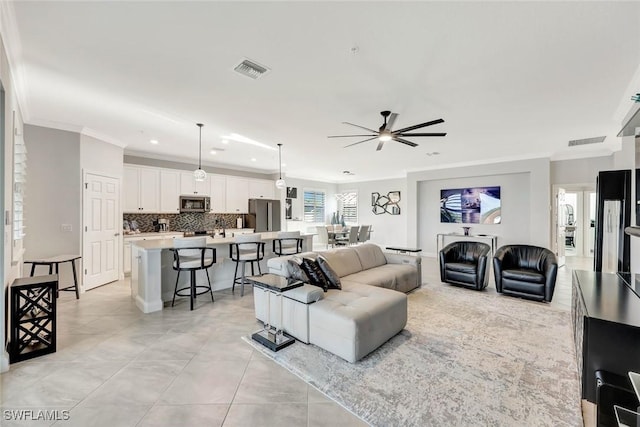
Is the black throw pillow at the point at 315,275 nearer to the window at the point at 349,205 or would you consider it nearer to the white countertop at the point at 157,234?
the white countertop at the point at 157,234

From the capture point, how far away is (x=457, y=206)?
25.7 ft

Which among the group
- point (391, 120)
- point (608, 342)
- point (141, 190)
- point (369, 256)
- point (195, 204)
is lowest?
point (608, 342)

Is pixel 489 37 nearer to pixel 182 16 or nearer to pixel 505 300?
pixel 182 16

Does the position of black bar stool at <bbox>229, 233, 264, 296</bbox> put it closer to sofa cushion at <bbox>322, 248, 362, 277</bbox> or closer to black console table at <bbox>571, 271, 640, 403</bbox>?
sofa cushion at <bbox>322, 248, 362, 277</bbox>

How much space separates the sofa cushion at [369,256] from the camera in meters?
4.62

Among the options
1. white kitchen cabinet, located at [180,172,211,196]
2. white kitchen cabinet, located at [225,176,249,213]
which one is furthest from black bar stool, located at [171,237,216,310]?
white kitchen cabinet, located at [225,176,249,213]

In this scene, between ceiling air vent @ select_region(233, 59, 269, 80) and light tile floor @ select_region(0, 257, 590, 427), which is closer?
light tile floor @ select_region(0, 257, 590, 427)

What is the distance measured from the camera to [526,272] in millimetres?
4324

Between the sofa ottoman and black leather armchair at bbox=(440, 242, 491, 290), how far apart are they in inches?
91.5

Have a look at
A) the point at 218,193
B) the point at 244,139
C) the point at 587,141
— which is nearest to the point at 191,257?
the point at 244,139

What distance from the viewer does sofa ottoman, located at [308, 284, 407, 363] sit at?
2504mm

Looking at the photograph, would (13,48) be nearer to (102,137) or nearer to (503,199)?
(102,137)

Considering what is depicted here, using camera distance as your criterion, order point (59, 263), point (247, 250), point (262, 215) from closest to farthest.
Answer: point (59, 263)
point (247, 250)
point (262, 215)

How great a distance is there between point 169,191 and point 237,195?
181 cm
